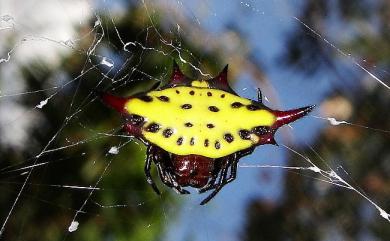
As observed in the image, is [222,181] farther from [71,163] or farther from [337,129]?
[337,129]

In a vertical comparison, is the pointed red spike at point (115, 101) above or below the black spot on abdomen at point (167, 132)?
above

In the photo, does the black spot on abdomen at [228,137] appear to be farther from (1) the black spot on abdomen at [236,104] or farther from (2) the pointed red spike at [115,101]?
(2) the pointed red spike at [115,101]

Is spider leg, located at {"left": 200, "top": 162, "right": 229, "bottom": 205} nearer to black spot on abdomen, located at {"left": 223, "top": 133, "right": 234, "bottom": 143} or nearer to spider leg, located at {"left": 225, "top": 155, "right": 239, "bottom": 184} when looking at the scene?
spider leg, located at {"left": 225, "top": 155, "right": 239, "bottom": 184}

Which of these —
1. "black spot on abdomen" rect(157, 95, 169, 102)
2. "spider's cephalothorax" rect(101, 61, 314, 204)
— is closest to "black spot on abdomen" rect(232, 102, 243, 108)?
"spider's cephalothorax" rect(101, 61, 314, 204)

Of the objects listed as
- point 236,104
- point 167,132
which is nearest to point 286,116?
point 236,104

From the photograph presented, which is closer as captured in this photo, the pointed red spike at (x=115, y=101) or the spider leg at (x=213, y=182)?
the pointed red spike at (x=115, y=101)

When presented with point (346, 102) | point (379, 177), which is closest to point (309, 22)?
point (346, 102)

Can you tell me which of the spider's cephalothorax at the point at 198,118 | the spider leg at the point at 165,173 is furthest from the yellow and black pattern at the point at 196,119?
the spider leg at the point at 165,173

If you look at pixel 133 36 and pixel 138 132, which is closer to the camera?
pixel 138 132
